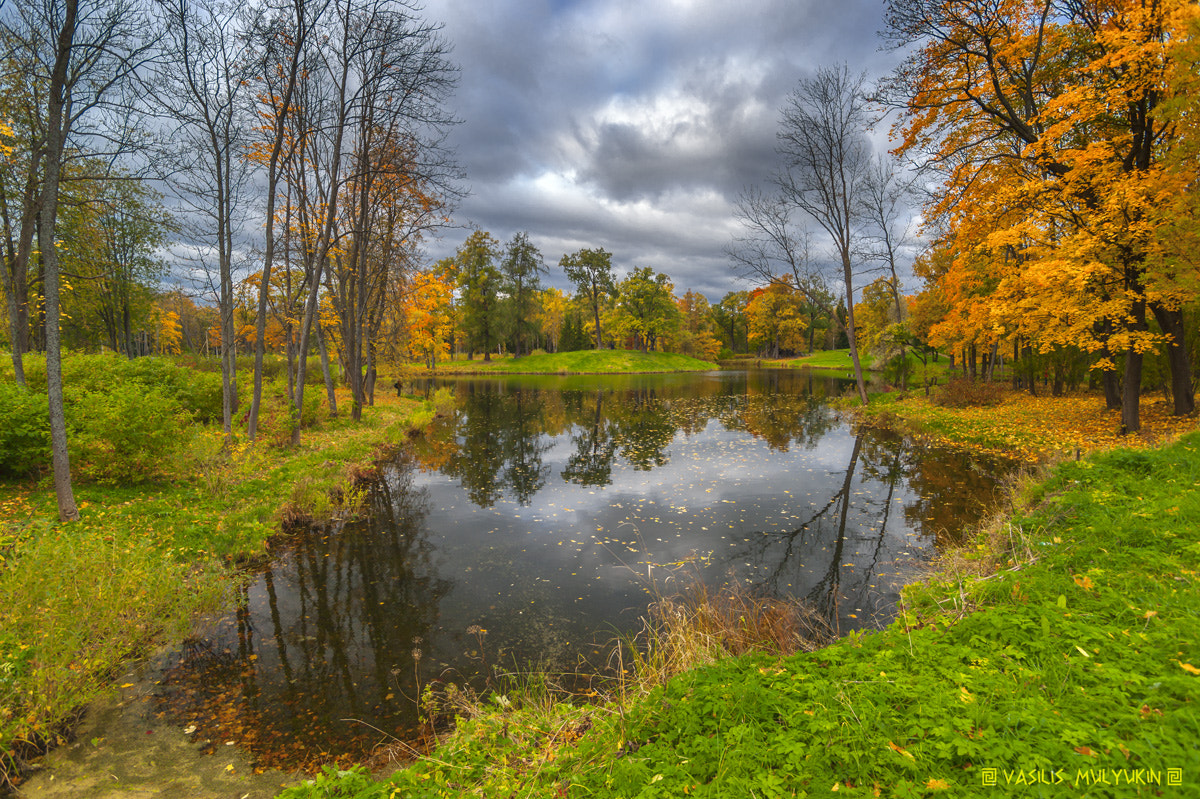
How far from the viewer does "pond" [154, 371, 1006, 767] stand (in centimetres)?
463

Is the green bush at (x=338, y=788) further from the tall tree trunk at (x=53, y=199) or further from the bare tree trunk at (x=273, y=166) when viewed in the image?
the bare tree trunk at (x=273, y=166)

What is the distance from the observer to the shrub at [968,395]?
18.8 metres

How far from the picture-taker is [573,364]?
187ft

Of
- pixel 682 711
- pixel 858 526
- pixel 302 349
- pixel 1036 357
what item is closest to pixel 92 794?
pixel 682 711

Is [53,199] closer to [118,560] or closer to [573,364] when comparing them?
[118,560]

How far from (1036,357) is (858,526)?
17949mm

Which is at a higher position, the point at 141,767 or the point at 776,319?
the point at 776,319

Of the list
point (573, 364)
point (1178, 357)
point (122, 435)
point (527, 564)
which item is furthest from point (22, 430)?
point (573, 364)

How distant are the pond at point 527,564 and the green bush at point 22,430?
4.21m

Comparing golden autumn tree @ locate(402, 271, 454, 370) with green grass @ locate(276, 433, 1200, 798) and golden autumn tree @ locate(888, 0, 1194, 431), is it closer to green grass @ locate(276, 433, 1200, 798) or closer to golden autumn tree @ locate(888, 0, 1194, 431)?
golden autumn tree @ locate(888, 0, 1194, 431)

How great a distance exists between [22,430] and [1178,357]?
2474 cm

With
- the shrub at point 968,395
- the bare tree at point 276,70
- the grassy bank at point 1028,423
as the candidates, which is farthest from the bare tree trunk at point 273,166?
the shrub at point 968,395

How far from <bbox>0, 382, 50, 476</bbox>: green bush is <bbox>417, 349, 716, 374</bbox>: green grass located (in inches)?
1786

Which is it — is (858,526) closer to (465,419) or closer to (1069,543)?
(1069,543)
